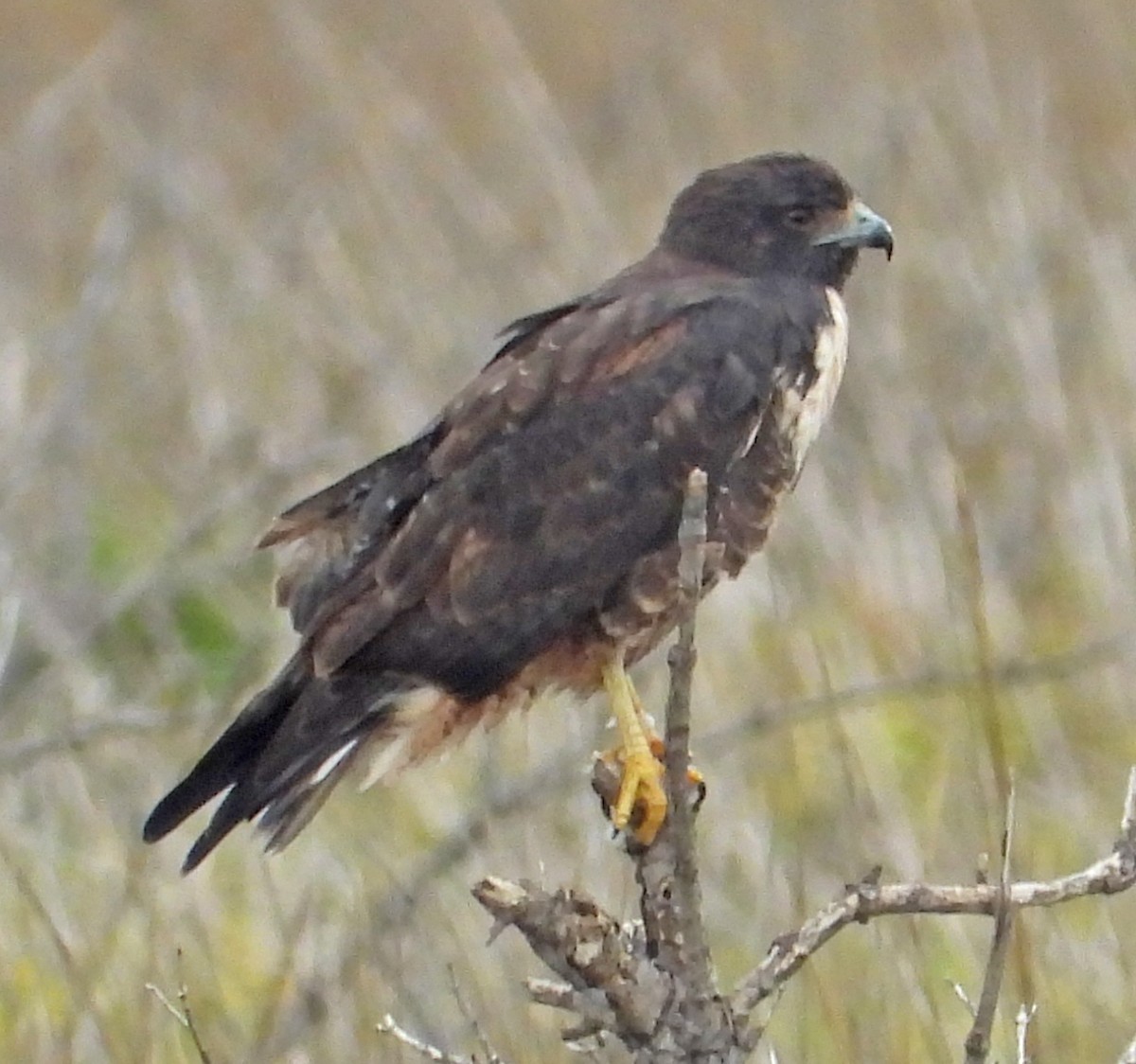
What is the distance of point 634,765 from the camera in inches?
122

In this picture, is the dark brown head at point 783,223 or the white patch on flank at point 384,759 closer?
the white patch on flank at point 384,759

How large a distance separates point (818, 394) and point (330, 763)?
896 mm

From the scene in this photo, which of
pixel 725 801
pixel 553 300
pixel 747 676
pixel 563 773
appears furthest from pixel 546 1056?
pixel 553 300

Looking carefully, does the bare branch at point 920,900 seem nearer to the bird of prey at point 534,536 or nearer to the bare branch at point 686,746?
the bare branch at point 686,746

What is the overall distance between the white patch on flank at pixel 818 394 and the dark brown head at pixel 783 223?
14cm

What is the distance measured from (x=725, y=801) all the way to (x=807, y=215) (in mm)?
1595

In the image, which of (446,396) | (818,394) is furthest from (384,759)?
(446,396)

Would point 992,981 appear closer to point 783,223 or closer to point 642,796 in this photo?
point 642,796

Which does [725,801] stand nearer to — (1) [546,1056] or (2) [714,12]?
(1) [546,1056]

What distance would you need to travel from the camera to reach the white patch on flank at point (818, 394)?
127 inches

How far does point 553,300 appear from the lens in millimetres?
6059

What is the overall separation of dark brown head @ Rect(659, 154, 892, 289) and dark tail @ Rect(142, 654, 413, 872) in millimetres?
901

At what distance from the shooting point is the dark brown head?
3.50 m

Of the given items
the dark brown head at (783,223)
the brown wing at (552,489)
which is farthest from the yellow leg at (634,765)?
the dark brown head at (783,223)
